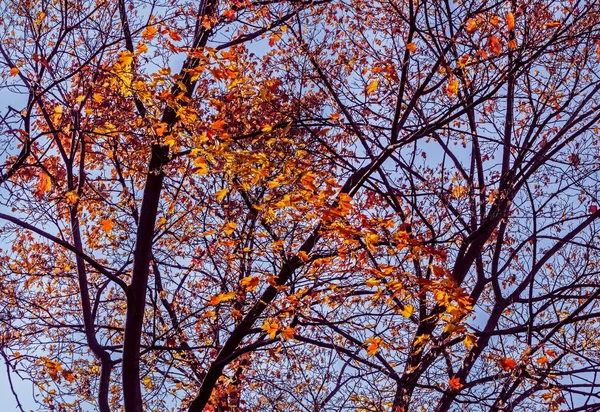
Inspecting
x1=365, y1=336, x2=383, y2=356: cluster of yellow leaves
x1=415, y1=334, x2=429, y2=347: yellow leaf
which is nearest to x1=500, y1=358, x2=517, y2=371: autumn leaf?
x1=415, y1=334, x2=429, y2=347: yellow leaf

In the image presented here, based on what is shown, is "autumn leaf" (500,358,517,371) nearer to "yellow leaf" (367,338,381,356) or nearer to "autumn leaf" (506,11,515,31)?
"yellow leaf" (367,338,381,356)

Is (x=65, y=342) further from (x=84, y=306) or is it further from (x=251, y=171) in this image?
(x=251, y=171)

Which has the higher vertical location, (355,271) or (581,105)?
(581,105)

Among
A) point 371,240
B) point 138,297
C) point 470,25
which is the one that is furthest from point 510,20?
point 138,297

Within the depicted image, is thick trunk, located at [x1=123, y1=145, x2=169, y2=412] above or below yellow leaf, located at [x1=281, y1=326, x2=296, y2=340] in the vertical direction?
above

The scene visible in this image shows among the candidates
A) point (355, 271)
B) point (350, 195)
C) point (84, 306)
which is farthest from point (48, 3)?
point (355, 271)

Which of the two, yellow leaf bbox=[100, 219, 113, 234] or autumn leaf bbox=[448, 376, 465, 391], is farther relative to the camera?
yellow leaf bbox=[100, 219, 113, 234]

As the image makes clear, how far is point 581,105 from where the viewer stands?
8117mm

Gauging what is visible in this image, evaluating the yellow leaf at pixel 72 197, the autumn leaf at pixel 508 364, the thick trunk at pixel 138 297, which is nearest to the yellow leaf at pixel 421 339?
the autumn leaf at pixel 508 364

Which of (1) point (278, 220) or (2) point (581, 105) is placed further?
(2) point (581, 105)

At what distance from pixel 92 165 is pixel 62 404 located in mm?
3922

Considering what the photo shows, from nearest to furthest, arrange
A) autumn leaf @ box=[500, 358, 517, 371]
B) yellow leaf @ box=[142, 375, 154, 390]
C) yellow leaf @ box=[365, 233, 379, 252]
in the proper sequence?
yellow leaf @ box=[365, 233, 379, 252], autumn leaf @ box=[500, 358, 517, 371], yellow leaf @ box=[142, 375, 154, 390]

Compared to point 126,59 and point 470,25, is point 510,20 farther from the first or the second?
point 126,59

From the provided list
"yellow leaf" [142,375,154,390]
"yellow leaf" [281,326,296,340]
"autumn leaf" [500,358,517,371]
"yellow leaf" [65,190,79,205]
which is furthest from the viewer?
"yellow leaf" [142,375,154,390]
